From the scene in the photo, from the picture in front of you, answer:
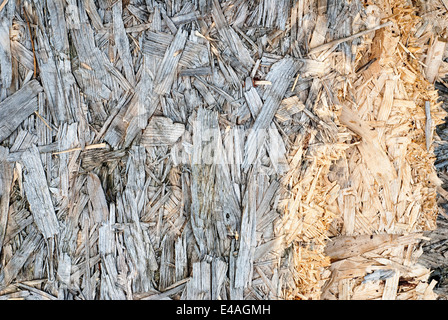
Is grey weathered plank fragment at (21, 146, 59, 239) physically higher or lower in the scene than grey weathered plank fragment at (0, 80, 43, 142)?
lower

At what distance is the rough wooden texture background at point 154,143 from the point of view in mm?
1416

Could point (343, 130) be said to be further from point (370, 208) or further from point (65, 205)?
point (65, 205)

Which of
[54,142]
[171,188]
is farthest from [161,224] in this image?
[54,142]

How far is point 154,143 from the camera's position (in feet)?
4.69

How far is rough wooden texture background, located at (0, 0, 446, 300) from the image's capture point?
142 centimetres

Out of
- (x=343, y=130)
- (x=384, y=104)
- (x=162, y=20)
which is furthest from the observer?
(x=384, y=104)

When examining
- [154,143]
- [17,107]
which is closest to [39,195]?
[17,107]

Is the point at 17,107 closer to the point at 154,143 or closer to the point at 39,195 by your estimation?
the point at 39,195

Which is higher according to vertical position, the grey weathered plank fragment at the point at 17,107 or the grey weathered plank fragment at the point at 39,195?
the grey weathered plank fragment at the point at 17,107

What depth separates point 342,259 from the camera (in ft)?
5.53

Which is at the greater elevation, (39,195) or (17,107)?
(17,107)
